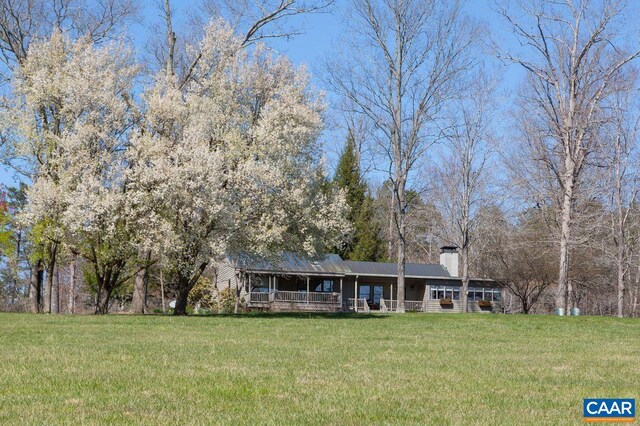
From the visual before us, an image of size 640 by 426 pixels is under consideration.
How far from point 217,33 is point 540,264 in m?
27.6

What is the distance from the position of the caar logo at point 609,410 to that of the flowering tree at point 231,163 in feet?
59.8

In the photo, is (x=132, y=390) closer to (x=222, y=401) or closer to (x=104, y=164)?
(x=222, y=401)

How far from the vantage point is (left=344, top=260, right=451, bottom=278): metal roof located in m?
48.1

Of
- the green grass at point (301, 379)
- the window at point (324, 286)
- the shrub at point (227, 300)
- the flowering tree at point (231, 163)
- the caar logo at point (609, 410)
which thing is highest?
the flowering tree at point (231, 163)

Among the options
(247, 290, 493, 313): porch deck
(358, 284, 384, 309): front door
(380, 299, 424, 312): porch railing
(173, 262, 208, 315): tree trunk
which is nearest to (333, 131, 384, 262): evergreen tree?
(358, 284, 384, 309): front door

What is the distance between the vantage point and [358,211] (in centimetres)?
5828

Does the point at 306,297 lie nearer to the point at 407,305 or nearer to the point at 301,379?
the point at 407,305

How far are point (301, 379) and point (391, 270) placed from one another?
135 ft

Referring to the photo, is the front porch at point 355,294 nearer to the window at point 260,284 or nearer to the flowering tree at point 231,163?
the window at point 260,284

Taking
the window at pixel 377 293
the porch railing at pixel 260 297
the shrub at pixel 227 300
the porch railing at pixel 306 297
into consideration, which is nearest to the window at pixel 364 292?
the window at pixel 377 293

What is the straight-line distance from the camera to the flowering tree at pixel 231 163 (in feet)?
80.4

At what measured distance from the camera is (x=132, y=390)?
7207 millimetres

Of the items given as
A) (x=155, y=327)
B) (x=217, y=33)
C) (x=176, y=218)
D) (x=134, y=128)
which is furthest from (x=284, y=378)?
(x=217, y=33)

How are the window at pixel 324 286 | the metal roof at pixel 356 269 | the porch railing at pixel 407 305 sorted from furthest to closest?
the porch railing at pixel 407 305
the window at pixel 324 286
the metal roof at pixel 356 269
